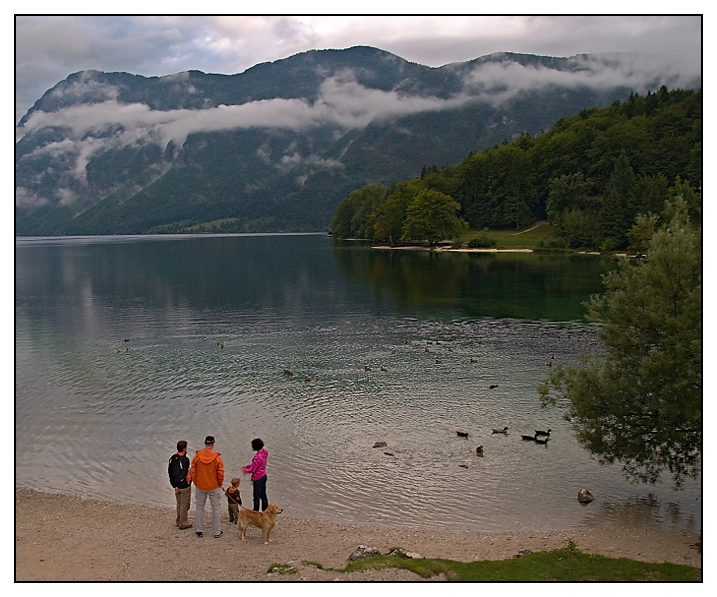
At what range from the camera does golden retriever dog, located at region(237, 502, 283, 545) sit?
20.2 meters

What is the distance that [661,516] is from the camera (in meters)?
23.5

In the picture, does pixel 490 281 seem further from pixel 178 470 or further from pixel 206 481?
pixel 206 481

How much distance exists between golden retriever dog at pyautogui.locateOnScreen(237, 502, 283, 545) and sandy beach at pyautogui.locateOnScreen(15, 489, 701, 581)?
499 mm

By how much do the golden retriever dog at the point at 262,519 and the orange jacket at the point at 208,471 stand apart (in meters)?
1.30

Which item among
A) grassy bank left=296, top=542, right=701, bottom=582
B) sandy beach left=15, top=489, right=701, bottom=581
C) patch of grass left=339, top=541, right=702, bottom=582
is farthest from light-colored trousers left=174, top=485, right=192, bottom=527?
patch of grass left=339, top=541, right=702, bottom=582

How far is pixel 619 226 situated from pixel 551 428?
4943 inches

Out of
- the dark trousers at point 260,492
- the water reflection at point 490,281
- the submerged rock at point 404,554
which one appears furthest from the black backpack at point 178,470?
the water reflection at point 490,281

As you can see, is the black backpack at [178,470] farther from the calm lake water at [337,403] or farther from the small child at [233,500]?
the calm lake water at [337,403]

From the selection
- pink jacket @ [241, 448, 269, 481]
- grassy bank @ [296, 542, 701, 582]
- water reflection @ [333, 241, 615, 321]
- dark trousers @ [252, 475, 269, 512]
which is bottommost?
grassy bank @ [296, 542, 701, 582]

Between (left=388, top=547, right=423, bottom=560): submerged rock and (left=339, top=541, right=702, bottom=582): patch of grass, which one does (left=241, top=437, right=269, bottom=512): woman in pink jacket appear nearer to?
(left=339, top=541, right=702, bottom=582): patch of grass

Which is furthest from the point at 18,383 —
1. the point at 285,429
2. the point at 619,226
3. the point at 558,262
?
the point at 619,226

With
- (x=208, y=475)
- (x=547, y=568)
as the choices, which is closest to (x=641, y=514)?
(x=547, y=568)

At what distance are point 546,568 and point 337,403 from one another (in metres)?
21.4

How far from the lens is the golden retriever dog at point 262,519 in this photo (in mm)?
20234
